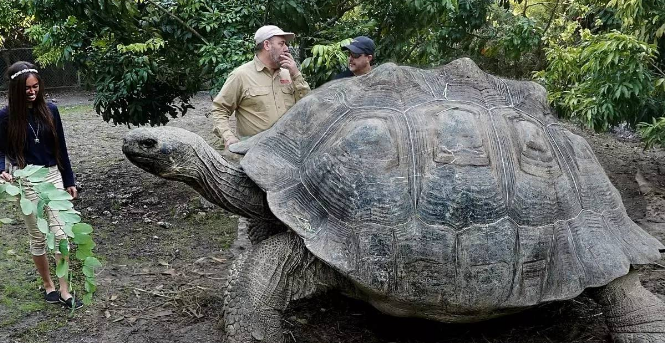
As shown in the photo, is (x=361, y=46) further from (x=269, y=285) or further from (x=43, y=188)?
(x=43, y=188)

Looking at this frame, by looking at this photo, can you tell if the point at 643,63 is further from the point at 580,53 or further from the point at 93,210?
the point at 93,210

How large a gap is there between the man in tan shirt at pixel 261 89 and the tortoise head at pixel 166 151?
112cm

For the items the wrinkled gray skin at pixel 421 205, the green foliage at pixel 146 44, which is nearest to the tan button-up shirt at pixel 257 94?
the green foliage at pixel 146 44

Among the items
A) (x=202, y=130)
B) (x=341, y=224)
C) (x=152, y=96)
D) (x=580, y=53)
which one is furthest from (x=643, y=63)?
(x=202, y=130)

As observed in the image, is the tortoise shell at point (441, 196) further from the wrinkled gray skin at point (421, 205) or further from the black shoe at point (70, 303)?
the black shoe at point (70, 303)

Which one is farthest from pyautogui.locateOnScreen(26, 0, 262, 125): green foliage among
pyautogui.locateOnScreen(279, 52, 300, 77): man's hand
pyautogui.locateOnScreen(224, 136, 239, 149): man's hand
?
pyautogui.locateOnScreen(224, 136, 239, 149): man's hand

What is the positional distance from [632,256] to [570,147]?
0.67 metres

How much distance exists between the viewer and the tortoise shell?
3.16m

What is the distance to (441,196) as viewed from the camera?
3178 mm

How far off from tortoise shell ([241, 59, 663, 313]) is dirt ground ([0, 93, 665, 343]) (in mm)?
655

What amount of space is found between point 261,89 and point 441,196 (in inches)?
72.6

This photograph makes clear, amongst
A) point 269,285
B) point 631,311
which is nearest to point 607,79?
point 631,311

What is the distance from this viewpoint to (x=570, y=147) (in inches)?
141

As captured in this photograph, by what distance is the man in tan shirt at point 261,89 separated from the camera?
447cm
